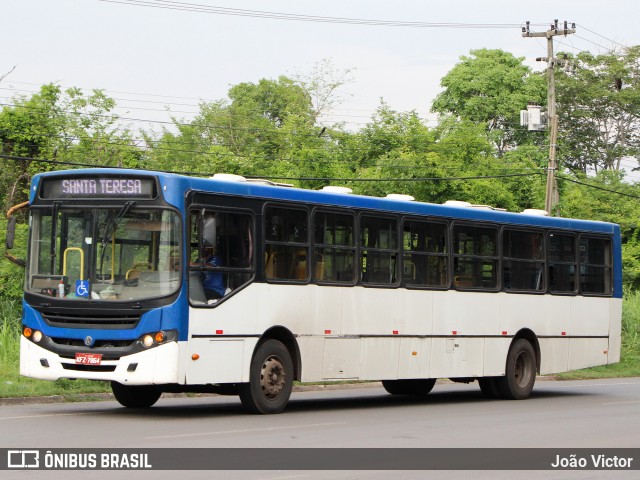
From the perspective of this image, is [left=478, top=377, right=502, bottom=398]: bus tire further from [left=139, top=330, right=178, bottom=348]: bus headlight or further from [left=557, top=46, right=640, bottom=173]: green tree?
[left=557, top=46, right=640, bottom=173]: green tree

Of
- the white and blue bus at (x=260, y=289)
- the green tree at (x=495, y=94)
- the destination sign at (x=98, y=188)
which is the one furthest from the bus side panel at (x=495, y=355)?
the green tree at (x=495, y=94)

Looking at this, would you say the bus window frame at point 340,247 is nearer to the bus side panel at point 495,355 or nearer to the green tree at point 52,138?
the bus side panel at point 495,355

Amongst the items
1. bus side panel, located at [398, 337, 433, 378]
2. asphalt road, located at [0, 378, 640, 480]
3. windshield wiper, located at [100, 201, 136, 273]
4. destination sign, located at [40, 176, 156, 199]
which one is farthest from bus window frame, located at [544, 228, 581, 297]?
windshield wiper, located at [100, 201, 136, 273]

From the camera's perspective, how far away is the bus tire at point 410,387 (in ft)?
72.9

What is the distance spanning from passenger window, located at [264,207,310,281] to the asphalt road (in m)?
1.94

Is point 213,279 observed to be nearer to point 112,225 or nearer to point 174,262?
point 174,262

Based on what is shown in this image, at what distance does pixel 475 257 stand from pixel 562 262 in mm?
2823

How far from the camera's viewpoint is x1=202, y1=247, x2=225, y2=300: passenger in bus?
1617 centimetres

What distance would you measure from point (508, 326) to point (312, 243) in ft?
17.5

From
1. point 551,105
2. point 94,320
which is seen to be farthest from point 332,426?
point 551,105

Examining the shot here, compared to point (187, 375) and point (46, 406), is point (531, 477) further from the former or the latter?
point (46, 406)

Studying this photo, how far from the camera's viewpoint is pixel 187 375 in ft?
51.2

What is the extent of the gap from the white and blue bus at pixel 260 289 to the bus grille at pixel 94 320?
3 cm

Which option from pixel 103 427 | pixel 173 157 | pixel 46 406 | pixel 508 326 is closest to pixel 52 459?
pixel 103 427
